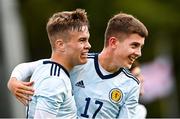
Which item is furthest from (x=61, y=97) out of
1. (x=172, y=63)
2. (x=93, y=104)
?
(x=172, y=63)

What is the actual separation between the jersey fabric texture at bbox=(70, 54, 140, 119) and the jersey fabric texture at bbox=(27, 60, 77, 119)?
0.51 metres

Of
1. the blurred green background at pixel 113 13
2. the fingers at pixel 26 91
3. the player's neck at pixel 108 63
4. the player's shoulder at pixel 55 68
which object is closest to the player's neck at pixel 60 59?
the player's shoulder at pixel 55 68

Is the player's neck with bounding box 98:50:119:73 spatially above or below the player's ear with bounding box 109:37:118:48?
below

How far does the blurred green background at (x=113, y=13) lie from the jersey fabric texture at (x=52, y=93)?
1006 inches

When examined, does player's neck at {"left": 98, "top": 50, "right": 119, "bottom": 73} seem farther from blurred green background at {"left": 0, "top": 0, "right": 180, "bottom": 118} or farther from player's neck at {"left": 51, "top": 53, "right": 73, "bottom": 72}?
blurred green background at {"left": 0, "top": 0, "right": 180, "bottom": 118}

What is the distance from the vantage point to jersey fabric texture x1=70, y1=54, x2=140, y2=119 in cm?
1219

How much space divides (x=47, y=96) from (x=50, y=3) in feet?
94.2

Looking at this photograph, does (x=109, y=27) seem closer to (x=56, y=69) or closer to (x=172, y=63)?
(x=56, y=69)

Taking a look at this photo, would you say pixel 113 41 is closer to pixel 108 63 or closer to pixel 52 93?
pixel 108 63

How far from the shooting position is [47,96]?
37.1 ft

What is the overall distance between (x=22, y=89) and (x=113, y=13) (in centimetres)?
2617

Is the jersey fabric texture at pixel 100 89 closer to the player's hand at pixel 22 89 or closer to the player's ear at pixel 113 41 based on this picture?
the player's hand at pixel 22 89

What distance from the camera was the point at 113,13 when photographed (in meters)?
37.8

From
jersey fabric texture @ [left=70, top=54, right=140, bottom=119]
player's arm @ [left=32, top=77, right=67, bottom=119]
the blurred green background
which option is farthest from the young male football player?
the blurred green background
